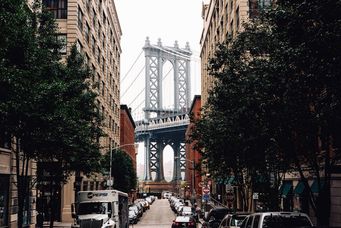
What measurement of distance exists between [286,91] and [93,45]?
46611 millimetres

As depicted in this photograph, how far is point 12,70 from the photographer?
1612cm

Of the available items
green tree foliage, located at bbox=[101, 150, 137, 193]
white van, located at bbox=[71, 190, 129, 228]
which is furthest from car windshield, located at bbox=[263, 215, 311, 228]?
green tree foliage, located at bbox=[101, 150, 137, 193]

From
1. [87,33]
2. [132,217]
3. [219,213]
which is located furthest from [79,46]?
[219,213]

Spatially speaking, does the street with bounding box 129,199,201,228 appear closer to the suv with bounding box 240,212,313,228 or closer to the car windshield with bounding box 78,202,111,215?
the car windshield with bounding box 78,202,111,215

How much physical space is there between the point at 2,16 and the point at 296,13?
7.90m

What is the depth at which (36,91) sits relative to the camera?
2012 centimetres

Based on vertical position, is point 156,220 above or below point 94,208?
below

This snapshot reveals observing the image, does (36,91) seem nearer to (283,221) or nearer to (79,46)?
(283,221)

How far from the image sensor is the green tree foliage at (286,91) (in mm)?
12938

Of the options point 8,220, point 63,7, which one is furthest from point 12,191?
point 63,7

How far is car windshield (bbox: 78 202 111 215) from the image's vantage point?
28172 mm

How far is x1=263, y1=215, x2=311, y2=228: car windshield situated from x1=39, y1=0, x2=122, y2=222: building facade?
15.7m

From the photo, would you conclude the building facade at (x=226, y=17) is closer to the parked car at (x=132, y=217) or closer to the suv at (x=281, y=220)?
the parked car at (x=132, y=217)

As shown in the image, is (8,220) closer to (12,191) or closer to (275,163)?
(12,191)
